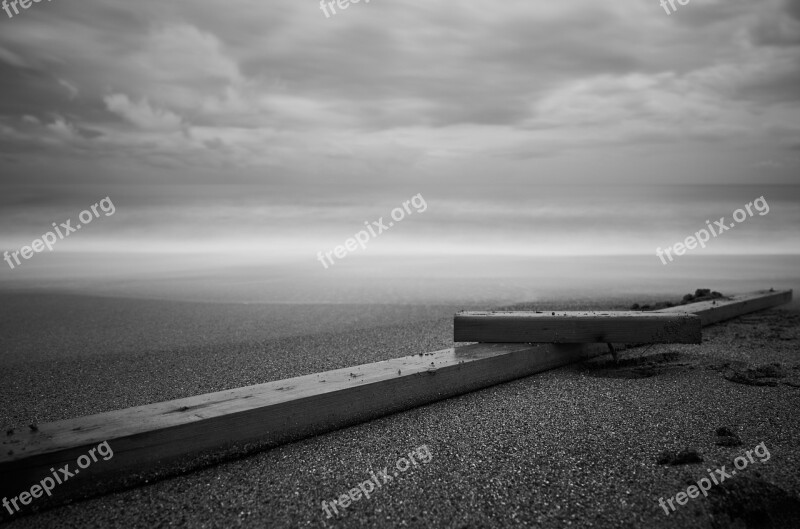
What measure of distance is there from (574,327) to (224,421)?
2.34 meters

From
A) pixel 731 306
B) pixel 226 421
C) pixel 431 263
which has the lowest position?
pixel 226 421

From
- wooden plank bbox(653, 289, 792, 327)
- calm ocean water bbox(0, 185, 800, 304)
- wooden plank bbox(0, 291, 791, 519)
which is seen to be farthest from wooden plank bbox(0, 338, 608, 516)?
calm ocean water bbox(0, 185, 800, 304)

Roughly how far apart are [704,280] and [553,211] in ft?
72.1

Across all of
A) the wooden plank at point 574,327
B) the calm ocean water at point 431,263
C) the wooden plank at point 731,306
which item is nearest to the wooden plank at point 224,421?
the wooden plank at point 574,327

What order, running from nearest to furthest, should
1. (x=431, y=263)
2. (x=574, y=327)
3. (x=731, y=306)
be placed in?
(x=574, y=327), (x=731, y=306), (x=431, y=263)

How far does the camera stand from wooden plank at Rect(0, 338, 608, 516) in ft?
6.28

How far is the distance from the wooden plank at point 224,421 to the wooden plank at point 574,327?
0.23 metres

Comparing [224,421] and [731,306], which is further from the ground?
[731,306]

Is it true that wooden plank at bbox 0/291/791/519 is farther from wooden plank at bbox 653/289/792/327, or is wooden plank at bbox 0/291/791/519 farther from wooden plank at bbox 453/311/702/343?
wooden plank at bbox 653/289/792/327

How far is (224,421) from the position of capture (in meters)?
2.25

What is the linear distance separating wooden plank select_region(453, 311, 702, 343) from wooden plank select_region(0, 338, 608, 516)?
0.77 ft

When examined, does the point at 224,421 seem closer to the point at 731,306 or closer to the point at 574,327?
the point at 574,327

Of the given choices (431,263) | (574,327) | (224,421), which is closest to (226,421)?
(224,421)

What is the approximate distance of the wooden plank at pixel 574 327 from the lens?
352 cm
